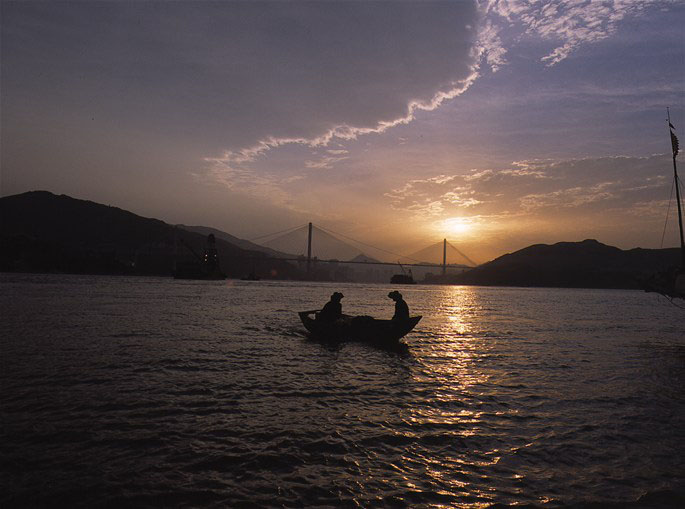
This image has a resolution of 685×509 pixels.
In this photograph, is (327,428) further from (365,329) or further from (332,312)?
(332,312)

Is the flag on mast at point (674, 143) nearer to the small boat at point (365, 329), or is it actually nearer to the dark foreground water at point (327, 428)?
the dark foreground water at point (327, 428)

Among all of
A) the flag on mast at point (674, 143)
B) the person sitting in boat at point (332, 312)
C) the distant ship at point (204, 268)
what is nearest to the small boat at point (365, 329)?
the person sitting in boat at point (332, 312)

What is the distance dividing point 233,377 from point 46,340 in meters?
11.6

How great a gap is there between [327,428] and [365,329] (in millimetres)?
11751

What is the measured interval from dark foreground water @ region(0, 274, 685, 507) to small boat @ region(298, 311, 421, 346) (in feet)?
5.60

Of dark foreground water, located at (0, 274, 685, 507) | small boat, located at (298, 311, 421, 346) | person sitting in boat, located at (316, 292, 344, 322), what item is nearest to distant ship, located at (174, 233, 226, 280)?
person sitting in boat, located at (316, 292, 344, 322)

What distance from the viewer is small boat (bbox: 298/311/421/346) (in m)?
19.7

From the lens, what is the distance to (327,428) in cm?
863

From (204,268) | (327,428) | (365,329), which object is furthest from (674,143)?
(204,268)

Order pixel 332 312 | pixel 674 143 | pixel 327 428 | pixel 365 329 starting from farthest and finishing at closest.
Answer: pixel 674 143
pixel 332 312
pixel 365 329
pixel 327 428

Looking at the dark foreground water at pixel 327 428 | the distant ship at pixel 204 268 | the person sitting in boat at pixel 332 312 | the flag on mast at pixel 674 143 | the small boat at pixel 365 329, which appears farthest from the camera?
the distant ship at pixel 204 268

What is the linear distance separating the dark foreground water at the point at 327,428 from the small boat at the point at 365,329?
5.60 ft

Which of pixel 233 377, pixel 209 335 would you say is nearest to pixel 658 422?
pixel 233 377

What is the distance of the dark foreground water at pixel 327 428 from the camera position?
604 cm
